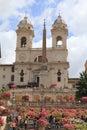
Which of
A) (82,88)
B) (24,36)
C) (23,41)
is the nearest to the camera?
(82,88)

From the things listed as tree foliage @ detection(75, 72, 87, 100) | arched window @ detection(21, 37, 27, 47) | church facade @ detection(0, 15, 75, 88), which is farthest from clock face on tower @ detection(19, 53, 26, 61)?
tree foliage @ detection(75, 72, 87, 100)

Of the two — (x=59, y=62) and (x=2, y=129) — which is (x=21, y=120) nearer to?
(x=2, y=129)

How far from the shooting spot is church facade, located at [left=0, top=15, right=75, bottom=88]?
11331 centimetres

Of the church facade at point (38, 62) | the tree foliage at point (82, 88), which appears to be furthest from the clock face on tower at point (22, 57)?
the tree foliage at point (82, 88)

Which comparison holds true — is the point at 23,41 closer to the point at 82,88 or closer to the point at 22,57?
the point at 22,57

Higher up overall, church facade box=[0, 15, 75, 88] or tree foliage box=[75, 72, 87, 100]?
church facade box=[0, 15, 75, 88]

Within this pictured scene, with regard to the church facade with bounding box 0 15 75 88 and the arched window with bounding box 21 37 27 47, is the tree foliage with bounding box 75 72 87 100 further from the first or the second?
the arched window with bounding box 21 37 27 47

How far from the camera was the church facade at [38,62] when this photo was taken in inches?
4461

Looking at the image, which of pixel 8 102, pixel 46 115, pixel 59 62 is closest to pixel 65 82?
pixel 59 62

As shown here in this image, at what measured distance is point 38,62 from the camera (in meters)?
116

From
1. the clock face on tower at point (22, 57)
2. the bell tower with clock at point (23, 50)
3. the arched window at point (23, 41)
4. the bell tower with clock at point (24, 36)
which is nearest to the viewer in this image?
the bell tower with clock at point (23, 50)

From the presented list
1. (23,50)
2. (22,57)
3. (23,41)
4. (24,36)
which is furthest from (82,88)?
(23,41)

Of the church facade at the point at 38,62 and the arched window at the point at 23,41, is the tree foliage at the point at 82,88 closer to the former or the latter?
the church facade at the point at 38,62

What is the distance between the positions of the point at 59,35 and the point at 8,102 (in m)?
58.7
